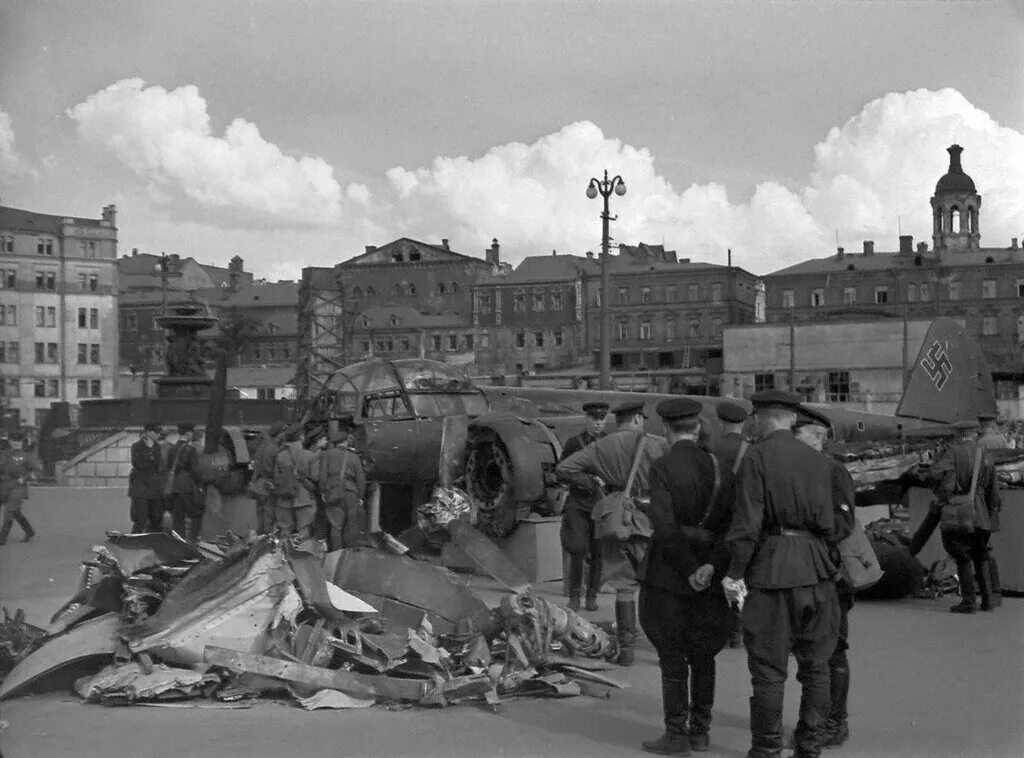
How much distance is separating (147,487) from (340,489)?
149 inches

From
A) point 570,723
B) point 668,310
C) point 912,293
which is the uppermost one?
point 912,293

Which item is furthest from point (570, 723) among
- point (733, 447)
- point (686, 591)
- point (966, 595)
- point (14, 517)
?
point (14, 517)

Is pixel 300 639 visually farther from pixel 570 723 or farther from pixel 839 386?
pixel 839 386

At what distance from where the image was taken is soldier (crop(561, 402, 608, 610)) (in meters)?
10.6

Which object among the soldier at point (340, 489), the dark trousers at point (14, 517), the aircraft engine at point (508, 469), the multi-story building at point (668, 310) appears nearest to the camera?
the soldier at point (340, 489)

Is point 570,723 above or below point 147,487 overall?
below

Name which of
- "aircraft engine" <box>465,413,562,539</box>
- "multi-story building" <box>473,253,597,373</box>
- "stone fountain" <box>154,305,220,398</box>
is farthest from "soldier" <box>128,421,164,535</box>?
"multi-story building" <box>473,253,597,373</box>

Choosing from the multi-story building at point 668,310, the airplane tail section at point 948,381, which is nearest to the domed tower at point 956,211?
the multi-story building at point 668,310

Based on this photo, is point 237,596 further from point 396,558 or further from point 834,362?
point 834,362

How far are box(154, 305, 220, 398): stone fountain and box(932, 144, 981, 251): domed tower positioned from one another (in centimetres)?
5991

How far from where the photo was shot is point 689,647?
22.5 ft

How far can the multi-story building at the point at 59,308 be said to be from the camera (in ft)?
221

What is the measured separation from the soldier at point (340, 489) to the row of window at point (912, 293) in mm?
73394

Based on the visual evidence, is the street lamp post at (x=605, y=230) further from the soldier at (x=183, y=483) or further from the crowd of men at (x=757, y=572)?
the crowd of men at (x=757, y=572)
